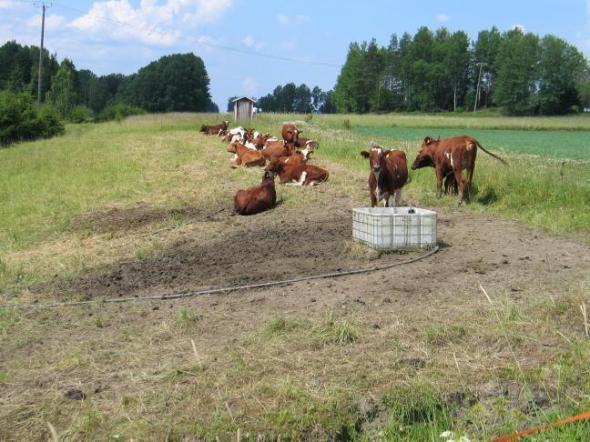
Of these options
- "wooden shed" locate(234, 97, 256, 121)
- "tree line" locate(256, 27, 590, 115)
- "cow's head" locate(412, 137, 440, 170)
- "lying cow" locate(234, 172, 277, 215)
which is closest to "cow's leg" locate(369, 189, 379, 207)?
"lying cow" locate(234, 172, 277, 215)

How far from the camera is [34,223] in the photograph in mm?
14297

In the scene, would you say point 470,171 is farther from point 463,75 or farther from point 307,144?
point 463,75

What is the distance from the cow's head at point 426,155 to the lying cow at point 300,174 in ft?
6.90

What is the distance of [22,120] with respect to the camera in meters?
42.9

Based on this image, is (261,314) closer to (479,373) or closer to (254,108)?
→ (479,373)

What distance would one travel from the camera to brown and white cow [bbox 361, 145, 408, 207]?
1191 cm

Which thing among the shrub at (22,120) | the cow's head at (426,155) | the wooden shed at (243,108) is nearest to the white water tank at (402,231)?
the cow's head at (426,155)

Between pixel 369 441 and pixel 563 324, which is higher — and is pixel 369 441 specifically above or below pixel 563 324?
below

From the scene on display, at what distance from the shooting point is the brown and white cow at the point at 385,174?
39.1ft

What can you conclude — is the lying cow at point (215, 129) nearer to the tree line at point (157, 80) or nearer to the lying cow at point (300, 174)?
the lying cow at point (300, 174)

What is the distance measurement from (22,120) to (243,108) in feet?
47.4

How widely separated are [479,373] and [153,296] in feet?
13.1

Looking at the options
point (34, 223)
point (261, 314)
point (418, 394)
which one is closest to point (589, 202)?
point (261, 314)

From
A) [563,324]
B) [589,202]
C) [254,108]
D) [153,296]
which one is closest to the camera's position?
[563,324]
